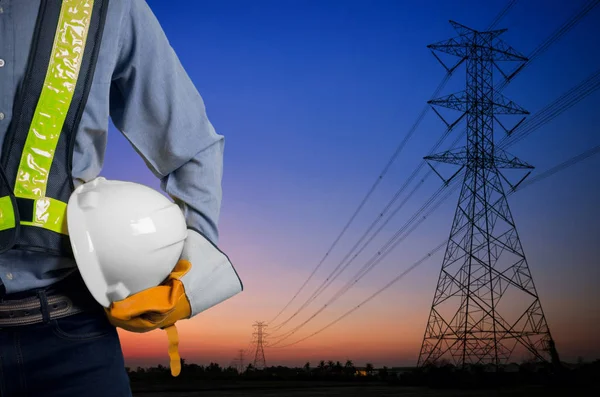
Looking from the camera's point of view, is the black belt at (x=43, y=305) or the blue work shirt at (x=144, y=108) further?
the blue work shirt at (x=144, y=108)

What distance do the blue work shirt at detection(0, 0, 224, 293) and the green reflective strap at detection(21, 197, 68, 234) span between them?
10 centimetres

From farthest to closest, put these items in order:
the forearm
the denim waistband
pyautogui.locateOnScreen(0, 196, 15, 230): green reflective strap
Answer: the forearm
the denim waistband
pyautogui.locateOnScreen(0, 196, 15, 230): green reflective strap

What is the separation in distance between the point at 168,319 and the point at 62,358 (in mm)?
272

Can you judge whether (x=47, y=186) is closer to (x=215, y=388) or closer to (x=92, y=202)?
(x=92, y=202)

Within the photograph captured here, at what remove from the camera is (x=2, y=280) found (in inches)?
63.9

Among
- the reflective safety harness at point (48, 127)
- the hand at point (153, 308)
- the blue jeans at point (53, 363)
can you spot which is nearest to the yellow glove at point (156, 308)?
the hand at point (153, 308)

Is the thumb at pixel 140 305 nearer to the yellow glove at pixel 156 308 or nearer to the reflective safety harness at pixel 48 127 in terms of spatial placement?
the yellow glove at pixel 156 308

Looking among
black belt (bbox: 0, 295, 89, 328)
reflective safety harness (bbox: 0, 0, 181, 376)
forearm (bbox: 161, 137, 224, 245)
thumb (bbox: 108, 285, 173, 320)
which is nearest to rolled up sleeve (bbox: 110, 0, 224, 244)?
forearm (bbox: 161, 137, 224, 245)

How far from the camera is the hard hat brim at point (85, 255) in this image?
1632mm

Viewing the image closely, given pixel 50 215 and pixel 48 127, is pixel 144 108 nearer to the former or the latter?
pixel 48 127

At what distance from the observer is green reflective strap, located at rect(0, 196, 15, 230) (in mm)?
1590

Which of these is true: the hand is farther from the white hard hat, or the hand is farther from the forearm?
the forearm

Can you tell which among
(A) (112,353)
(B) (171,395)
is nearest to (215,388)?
(B) (171,395)

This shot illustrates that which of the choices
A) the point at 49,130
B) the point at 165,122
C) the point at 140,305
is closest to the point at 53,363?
the point at 140,305
